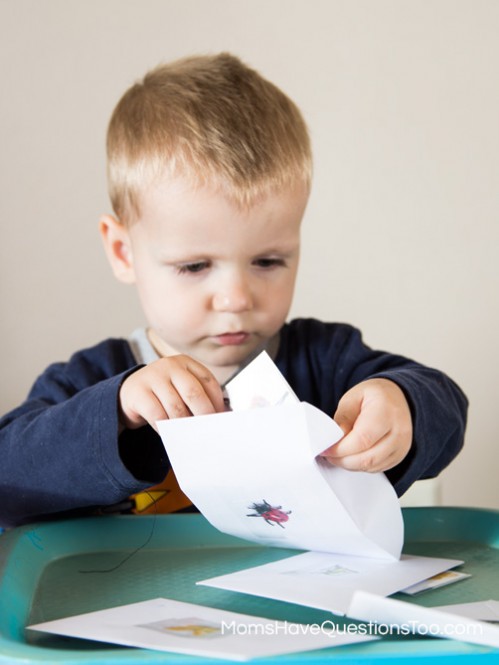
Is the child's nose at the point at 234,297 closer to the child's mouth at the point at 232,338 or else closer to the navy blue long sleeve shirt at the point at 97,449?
the child's mouth at the point at 232,338

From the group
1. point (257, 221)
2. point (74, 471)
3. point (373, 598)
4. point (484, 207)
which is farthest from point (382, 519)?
point (484, 207)

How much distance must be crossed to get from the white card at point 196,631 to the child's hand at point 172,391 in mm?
188

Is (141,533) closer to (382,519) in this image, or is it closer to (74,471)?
(74,471)

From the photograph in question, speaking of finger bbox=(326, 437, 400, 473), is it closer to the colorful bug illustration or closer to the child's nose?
the colorful bug illustration

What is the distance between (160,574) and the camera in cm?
66

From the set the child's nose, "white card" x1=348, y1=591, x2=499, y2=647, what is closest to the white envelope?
"white card" x1=348, y1=591, x2=499, y2=647

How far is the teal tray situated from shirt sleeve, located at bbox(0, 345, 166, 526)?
0.03 metres

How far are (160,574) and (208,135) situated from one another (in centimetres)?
50

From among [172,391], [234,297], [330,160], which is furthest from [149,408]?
[330,160]

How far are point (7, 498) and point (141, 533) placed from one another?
143mm

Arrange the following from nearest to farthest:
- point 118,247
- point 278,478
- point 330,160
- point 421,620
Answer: point 421,620, point 278,478, point 118,247, point 330,160

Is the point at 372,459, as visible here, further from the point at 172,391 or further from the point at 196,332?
the point at 196,332

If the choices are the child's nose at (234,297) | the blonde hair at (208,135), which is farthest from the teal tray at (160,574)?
the blonde hair at (208,135)

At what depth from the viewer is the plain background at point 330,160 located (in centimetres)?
148
